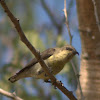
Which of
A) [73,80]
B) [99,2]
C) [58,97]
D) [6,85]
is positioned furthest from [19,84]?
[99,2]

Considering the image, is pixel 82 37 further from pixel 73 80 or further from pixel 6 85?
pixel 6 85

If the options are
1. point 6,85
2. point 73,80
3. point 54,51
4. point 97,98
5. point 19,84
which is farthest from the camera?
point 19,84

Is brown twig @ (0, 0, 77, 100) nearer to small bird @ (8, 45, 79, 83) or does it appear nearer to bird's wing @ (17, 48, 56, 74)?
small bird @ (8, 45, 79, 83)

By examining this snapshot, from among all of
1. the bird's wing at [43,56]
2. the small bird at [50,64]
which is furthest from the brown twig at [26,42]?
the bird's wing at [43,56]

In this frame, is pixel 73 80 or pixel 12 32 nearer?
pixel 73 80

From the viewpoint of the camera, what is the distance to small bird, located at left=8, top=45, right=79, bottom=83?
3947 mm

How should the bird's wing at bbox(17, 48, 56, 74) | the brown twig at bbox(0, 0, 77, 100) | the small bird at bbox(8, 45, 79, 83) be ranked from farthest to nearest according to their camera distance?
the bird's wing at bbox(17, 48, 56, 74)
the small bird at bbox(8, 45, 79, 83)
the brown twig at bbox(0, 0, 77, 100)

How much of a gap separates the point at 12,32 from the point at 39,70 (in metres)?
4.56

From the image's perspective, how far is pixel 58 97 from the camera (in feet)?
18.7

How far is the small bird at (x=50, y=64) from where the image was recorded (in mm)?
3947

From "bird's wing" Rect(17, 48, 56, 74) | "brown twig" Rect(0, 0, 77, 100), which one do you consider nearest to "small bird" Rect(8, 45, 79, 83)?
"bird's wing" Rect(17, 48, 56, 74)

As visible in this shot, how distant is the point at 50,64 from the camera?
3.95 meters

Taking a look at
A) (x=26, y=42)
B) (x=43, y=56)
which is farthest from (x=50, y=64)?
(x=26, y=42)

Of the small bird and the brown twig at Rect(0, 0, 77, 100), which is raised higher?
the brown twig at Rect(0, 0, 77, 100)
